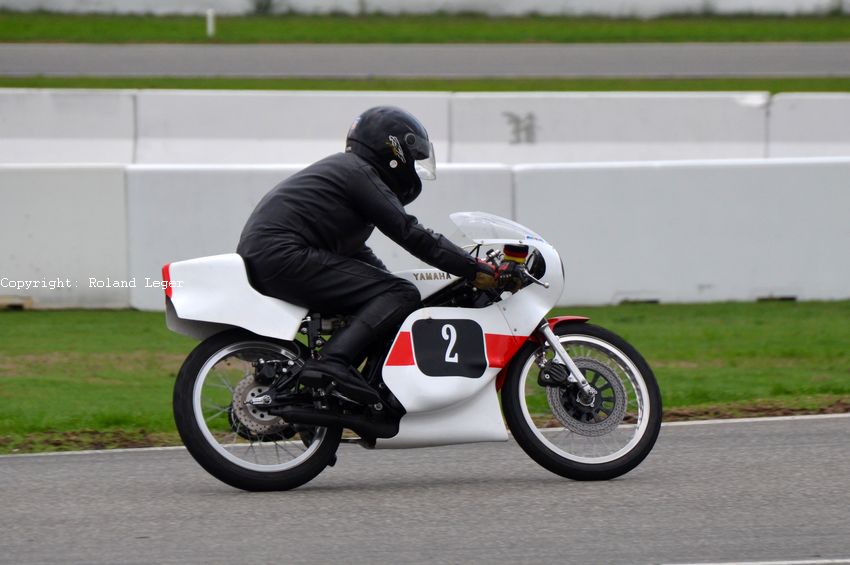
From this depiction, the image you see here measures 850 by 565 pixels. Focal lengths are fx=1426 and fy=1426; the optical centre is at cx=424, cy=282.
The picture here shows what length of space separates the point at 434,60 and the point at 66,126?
34.2 feet

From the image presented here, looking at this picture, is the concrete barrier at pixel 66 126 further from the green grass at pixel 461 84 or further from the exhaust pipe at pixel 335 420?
the exhaust pipe at pixel 335 420

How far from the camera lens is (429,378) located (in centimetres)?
646

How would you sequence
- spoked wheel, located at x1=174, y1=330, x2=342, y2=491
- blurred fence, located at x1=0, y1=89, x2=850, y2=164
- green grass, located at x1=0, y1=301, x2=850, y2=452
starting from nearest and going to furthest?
spoked wheel, located at x1=174, y1=330, x2=342, y2=491 → green grass, located at x1=0, y1=301, x2=850, y2=452 → blurred fence, located at x1=0, y1=89, x2=850, y2=164

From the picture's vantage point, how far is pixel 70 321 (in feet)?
39.6

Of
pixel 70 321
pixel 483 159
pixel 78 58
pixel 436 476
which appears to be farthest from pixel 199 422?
pixel 78 58

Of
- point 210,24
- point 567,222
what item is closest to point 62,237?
point 567,222

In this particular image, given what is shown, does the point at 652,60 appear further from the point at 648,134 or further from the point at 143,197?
the point at 143,197

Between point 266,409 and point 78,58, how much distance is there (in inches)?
857

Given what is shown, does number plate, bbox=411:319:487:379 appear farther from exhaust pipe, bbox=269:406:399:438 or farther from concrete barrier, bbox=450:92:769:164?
concrete barrier, bbox=450:92:769:164

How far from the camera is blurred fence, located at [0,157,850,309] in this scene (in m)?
12.4

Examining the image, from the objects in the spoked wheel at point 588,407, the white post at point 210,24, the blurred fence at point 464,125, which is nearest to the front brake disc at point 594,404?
the spoked wheel at point 588,407

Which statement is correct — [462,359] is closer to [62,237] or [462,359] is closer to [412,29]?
[62,237]

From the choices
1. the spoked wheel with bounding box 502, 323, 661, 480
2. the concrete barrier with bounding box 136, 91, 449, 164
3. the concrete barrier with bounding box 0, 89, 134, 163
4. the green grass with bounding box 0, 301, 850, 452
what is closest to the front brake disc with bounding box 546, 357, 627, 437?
the spoked wheel with bounding box 502, 323, 661, 480

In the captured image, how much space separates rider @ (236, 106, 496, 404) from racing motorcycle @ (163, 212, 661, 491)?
82mm
